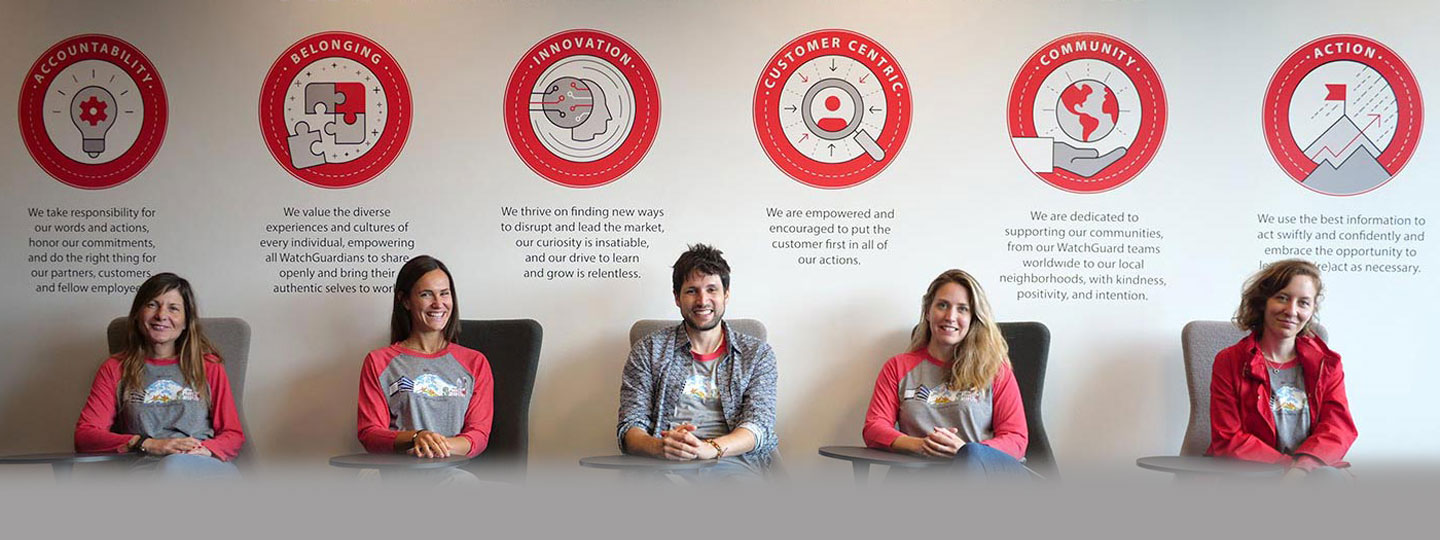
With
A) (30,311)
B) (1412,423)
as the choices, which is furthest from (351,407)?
(1412,423)

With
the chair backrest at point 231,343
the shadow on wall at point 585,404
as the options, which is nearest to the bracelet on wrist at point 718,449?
the shadow on wall at point 585,404

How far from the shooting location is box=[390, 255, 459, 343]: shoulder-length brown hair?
138 inches

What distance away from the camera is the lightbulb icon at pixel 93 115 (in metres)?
4.05

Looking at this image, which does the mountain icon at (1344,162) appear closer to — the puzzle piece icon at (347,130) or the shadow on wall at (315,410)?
the puzzle piece icon at (347,130)

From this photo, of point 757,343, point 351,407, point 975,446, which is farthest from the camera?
point 351,407

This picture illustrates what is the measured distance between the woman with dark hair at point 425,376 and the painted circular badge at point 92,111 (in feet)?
4.55

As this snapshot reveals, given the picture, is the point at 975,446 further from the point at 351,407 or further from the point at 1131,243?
the point at 351,407

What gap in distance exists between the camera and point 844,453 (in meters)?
3.17

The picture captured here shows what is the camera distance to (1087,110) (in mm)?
4047

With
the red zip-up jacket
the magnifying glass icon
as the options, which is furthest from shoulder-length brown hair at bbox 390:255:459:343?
the red zip-up jacket

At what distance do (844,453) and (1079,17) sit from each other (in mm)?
2039

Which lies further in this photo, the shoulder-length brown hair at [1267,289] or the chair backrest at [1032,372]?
the chair backrest at [1032,372]

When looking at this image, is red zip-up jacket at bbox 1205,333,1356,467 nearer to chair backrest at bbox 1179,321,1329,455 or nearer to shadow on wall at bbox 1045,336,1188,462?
chair backrest at bbox 1179,321,1329,455

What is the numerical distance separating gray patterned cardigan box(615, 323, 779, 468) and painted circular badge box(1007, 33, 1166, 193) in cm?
145
